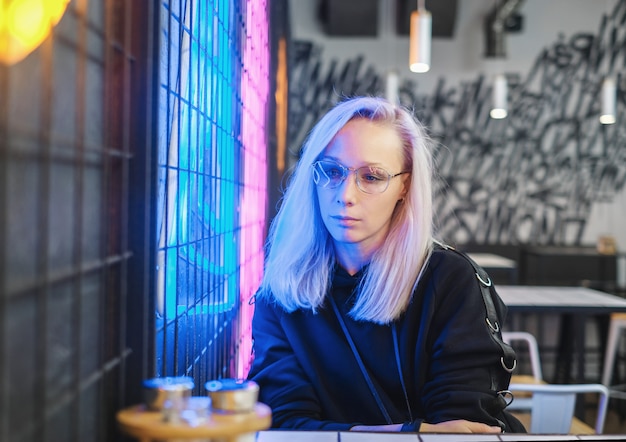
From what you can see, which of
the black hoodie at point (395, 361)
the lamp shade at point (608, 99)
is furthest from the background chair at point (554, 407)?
the lamp shade at point (608, 99)

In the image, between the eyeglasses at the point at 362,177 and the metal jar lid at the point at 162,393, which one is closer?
the metal jar lid at the point at 162,393

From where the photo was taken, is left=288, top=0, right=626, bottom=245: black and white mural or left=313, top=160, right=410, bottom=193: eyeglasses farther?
left=288, top=0, right=626, bottom=245: black and white mural

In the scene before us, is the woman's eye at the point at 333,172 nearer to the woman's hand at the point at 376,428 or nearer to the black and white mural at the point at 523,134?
the woman's hand at the point at 376,428

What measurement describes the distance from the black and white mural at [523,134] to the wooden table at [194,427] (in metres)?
6.59

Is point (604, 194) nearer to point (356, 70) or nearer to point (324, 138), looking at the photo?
point (356, 70)

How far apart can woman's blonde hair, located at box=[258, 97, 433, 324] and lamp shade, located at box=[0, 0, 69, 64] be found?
37.9 inches

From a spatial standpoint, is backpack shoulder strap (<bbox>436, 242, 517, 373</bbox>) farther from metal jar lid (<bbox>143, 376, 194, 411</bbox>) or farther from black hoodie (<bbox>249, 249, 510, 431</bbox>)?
metal jar lid (<bbox>143, 376, 194, 411</bbox>)

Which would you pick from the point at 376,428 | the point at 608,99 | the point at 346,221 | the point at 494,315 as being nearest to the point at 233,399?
the point at 376,428

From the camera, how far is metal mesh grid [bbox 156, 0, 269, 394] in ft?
4.66

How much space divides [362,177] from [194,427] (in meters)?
0.93

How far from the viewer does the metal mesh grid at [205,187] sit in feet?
4.66

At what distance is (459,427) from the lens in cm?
144

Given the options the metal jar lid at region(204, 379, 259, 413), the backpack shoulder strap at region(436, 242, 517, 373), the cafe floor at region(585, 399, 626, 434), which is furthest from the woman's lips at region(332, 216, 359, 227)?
the cafe floor at region(585, 399, 626, 434)

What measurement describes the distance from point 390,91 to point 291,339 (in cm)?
484
